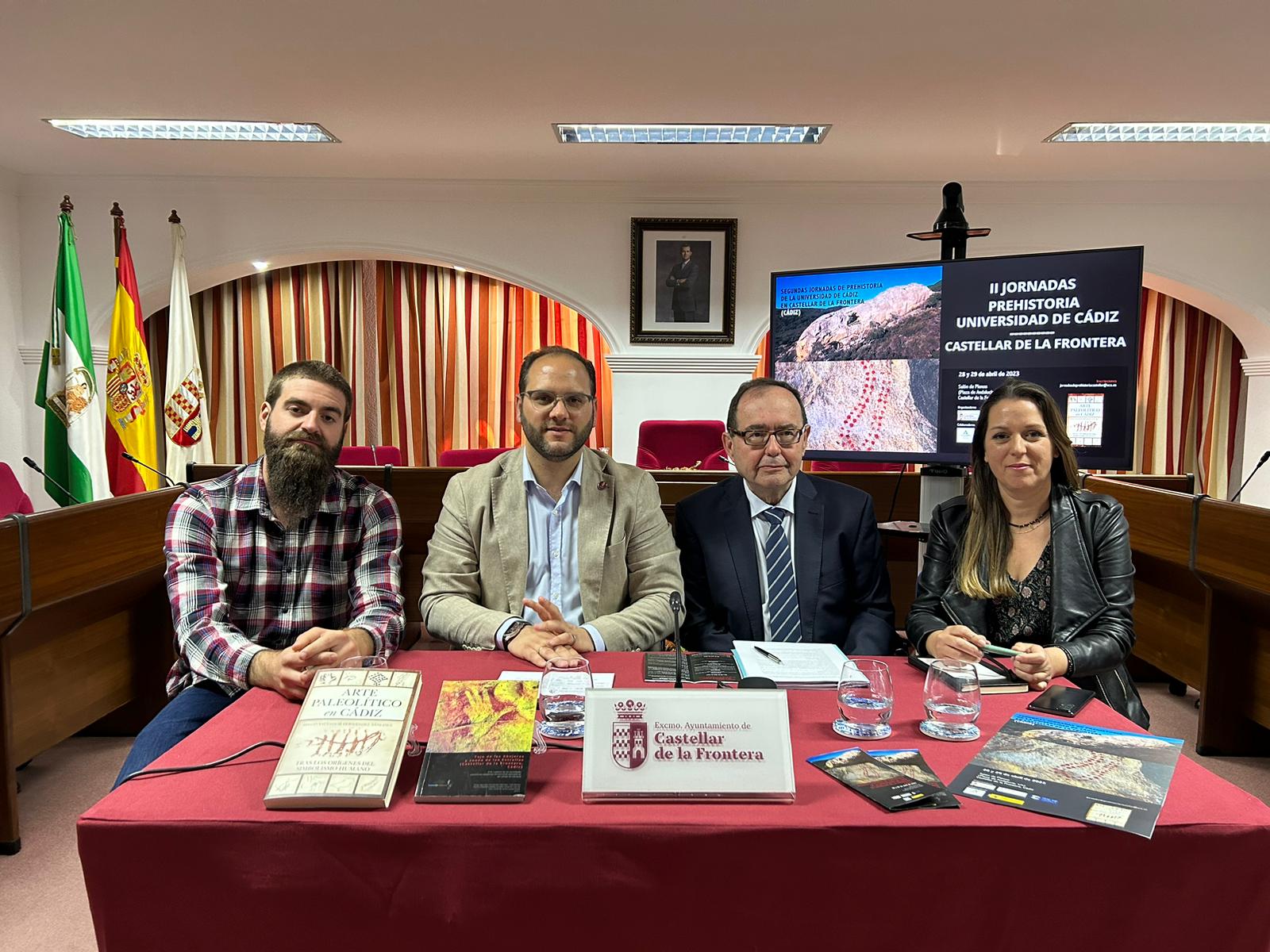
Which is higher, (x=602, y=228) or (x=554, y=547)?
(x=602, y=228)

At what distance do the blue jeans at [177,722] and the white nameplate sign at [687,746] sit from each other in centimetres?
101

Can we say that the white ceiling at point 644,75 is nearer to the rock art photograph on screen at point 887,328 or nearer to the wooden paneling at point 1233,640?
the rock art photograph on screen at point 887,328

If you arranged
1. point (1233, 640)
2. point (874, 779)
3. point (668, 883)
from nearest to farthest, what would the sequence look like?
point (668, 883) → point (874, 779) → point (1233, 640)

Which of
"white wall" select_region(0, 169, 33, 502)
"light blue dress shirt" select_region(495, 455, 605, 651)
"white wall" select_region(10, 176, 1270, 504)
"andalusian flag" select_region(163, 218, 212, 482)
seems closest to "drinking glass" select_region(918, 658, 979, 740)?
"light blue dress shirt" select_region(495, 455, 605, 651)

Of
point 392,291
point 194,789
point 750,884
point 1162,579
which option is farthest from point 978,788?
point 392,291

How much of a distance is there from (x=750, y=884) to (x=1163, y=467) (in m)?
7.59

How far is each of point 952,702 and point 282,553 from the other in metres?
1.51

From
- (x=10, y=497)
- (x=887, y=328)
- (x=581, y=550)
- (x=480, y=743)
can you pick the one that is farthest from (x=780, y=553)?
(x=10, y=497)

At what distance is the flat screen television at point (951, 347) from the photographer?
2.45 metres

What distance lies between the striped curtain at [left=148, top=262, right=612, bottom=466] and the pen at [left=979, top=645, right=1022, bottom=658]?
5.44 metres

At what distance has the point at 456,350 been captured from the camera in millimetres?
7121

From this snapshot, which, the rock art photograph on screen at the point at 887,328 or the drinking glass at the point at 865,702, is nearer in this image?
the drinking glass at the point at 865,702

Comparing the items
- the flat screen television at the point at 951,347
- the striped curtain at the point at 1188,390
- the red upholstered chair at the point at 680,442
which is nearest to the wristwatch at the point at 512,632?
the flat screen television at the point at 951,347

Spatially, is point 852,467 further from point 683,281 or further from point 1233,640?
point 1233,640
